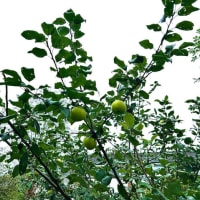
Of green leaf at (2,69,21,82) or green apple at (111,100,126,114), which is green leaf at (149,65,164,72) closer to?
green apple at (111,100,126,114)

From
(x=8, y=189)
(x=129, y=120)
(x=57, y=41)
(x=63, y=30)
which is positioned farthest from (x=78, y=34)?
(x=8, y=189)

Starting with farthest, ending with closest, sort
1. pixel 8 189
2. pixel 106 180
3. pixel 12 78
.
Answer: pixel 8 189
pixel 106 180
pixel 12 78

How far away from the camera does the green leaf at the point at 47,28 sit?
98 cm

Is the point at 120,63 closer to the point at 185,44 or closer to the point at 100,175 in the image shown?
the point at 185,44

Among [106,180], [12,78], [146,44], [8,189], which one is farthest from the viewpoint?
[8,189]

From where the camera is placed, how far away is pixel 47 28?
0.99 m

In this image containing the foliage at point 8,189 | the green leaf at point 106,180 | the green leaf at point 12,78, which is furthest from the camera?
the foliage at point 8,189

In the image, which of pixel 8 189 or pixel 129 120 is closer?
pixel 129 120

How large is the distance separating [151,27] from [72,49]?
1.11 feet

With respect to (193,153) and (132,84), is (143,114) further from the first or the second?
(132,84)

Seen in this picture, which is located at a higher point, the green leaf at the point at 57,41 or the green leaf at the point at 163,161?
the green leaf at the point at 57,41

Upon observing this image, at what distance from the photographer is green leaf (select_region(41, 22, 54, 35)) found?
0.98 m

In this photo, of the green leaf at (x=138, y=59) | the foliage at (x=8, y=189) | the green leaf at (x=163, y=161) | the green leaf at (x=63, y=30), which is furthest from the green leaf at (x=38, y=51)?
the foliage at (x=8, y=189)

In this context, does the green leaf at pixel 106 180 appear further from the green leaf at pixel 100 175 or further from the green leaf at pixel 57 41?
the green leaf at pixel 57 41
